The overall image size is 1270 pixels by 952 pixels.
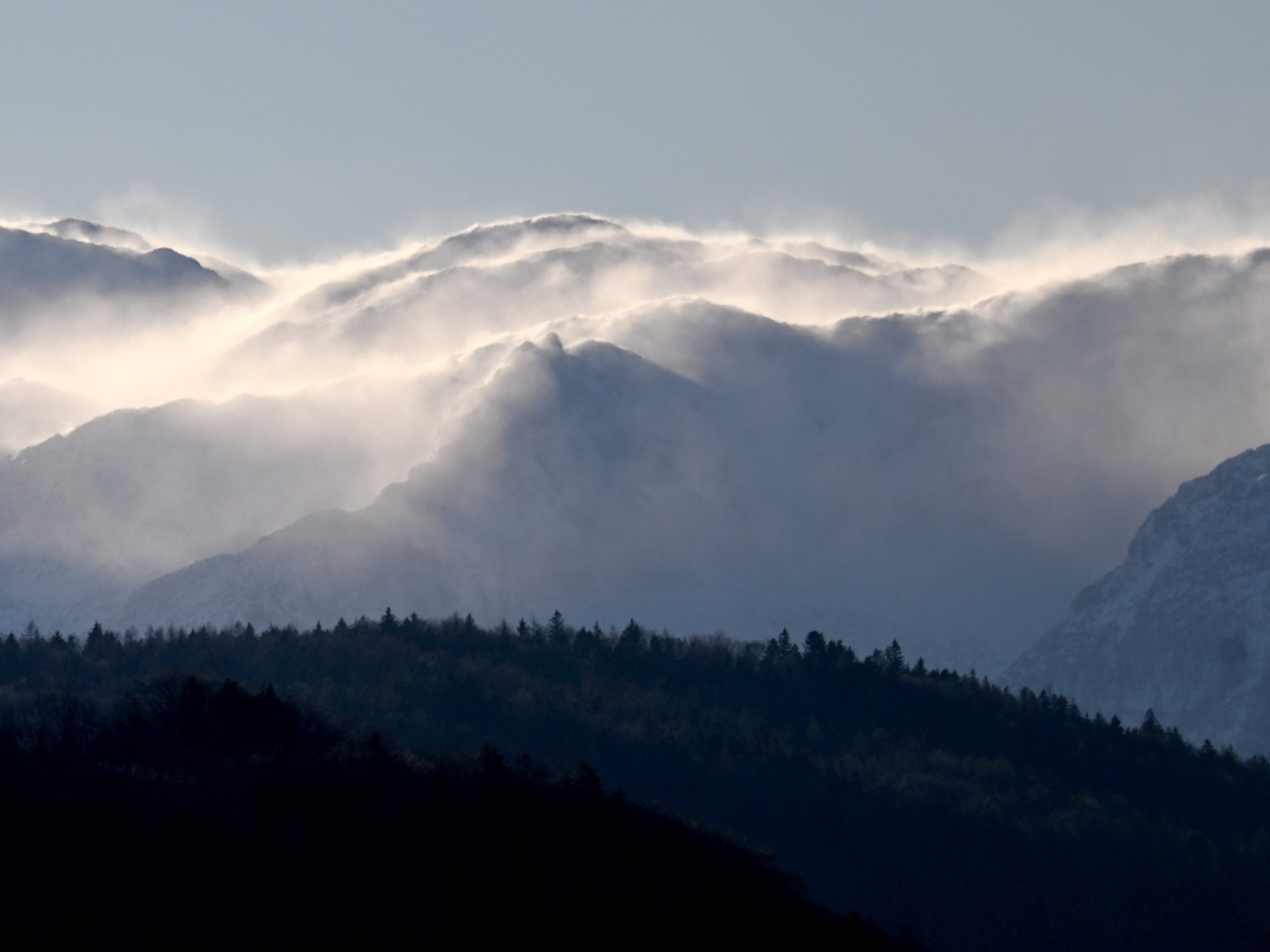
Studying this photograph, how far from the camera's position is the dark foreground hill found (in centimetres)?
15488

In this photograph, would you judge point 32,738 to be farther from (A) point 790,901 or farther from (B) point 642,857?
(A) point 790,901

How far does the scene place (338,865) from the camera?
17200 cm

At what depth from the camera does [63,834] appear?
16188cm

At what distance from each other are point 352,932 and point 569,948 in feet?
50.5

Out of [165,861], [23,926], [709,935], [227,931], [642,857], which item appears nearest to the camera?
[23,926]

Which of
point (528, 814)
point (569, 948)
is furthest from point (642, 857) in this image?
point (569, 948)

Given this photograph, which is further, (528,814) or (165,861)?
(528,814)

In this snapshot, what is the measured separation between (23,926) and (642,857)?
59.3m

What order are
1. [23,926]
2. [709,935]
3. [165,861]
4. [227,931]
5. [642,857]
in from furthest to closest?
[642,857]
[709,935]
[165,861]
[227,931]
[23,926]

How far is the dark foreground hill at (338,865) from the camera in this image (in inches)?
6097

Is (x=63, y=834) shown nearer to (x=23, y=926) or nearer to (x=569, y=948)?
(x=23, y=926)

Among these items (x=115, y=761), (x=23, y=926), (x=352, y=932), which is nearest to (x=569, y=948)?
(x=352, y=932)

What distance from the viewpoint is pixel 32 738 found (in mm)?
197875

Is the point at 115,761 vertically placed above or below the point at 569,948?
above
